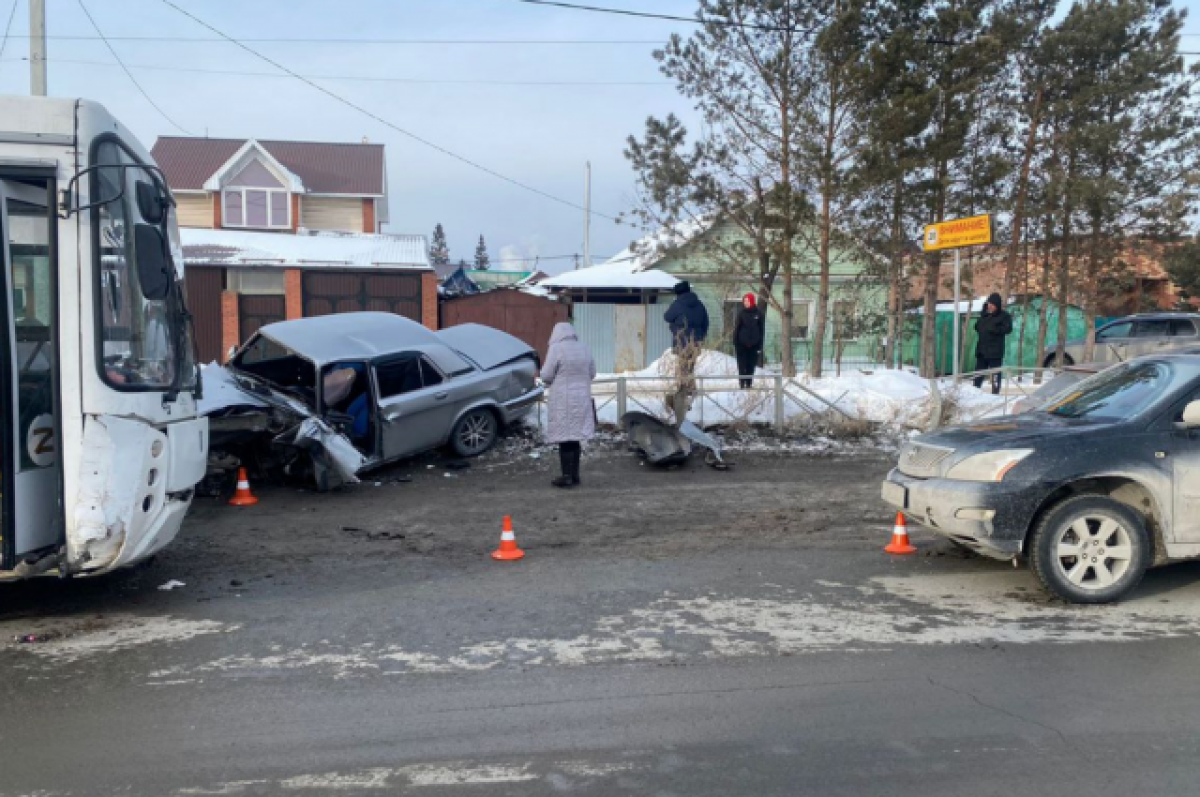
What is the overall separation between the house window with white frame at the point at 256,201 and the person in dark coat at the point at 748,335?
19.7m

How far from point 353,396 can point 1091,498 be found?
756 centimetres

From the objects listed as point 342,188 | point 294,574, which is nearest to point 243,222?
point 342,188

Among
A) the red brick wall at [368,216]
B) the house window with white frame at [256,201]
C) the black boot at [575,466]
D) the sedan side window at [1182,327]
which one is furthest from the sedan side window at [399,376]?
the red brick wall at [368,216]

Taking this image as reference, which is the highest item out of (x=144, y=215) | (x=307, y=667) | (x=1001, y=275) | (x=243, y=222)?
(x=243, y=222)

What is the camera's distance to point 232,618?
548 cm

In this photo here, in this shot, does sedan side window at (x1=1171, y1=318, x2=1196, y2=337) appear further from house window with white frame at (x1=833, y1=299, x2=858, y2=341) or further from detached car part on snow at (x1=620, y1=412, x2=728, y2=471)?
detached car part on snow at (x1=620, y1=412, x2=728, y2=471)

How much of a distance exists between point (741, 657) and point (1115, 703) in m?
1.78

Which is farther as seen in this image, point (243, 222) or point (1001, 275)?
point (243, 222)

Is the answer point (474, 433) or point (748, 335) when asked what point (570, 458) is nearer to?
point (474, 433)

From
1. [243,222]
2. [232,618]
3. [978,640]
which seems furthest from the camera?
[243,222]

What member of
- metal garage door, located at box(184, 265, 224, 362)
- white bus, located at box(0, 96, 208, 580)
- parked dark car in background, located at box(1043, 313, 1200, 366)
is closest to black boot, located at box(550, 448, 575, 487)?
white bus, located at box(0, 96, 208, 580)

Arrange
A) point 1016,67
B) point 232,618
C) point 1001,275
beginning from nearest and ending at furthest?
point 232,618 → point 1016,67 → point 1001,275

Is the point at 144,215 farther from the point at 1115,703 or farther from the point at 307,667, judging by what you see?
the point at 1115,703

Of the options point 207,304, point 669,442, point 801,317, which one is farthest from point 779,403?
point 207,304
